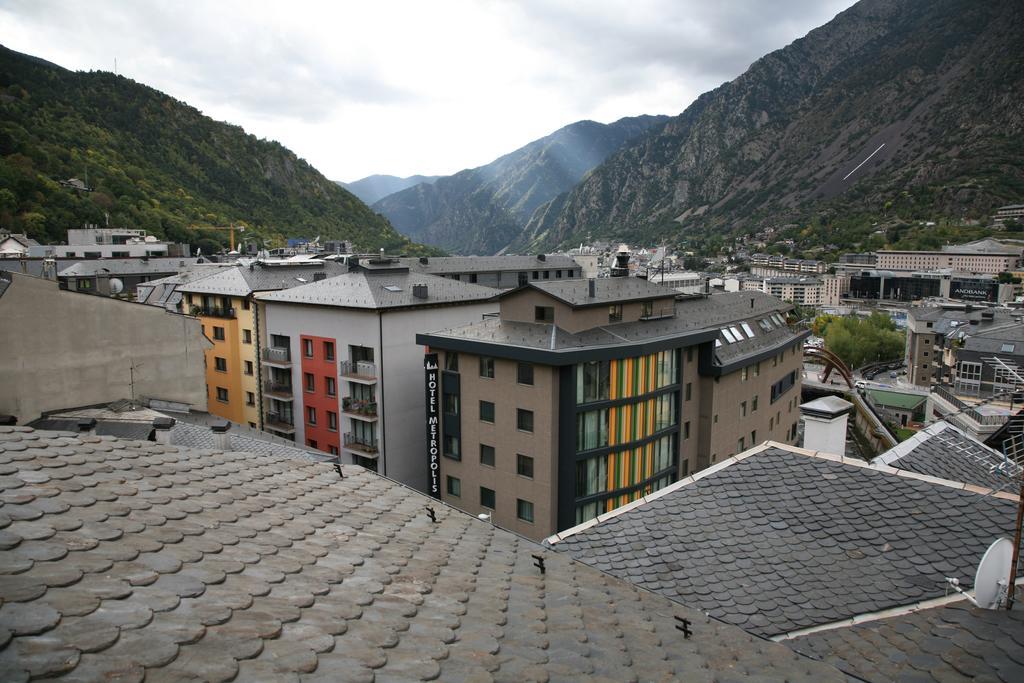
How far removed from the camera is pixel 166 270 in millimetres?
71938

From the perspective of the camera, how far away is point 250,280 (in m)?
43.9

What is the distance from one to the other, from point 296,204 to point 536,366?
17044 cm

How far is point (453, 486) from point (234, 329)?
21182 millimetres

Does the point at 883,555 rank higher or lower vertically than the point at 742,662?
lower

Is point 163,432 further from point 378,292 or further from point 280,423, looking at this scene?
point 280,423

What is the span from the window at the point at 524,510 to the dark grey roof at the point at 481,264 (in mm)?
38652

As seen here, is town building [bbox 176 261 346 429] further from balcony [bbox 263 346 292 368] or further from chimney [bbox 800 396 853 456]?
chimney [bbox 800 396 853 456]

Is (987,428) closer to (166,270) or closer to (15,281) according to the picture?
(15,281)

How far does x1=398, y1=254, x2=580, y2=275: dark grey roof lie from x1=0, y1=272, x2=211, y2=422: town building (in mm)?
38368

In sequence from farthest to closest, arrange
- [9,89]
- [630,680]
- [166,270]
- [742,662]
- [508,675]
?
1. [9,89]
2. [166,270]
3. [742,662]
4. [630,680]
5. [508,675]

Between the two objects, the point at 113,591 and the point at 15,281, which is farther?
the point at 15,281

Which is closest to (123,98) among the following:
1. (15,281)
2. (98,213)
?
(98,213)

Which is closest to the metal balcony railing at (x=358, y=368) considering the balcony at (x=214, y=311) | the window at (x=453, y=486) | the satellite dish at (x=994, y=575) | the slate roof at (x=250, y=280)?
the window at (x=453, y=486)

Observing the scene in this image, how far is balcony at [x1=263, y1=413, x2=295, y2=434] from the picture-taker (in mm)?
40438
